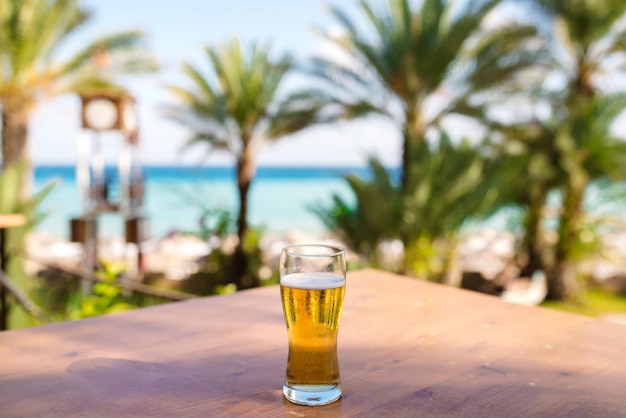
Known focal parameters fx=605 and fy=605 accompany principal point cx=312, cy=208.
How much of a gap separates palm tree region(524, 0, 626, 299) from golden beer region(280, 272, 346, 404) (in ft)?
23.8

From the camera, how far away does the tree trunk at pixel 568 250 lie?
786 centimetres

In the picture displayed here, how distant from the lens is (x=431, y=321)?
1247 mm

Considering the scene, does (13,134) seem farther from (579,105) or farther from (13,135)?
(579,105)

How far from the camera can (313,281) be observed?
35.0 inches

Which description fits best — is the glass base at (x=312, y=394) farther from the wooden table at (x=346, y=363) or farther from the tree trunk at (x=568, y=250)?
the tree trunk at (x=568, y=250)

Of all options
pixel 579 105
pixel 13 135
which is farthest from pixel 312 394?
pixel 13 135

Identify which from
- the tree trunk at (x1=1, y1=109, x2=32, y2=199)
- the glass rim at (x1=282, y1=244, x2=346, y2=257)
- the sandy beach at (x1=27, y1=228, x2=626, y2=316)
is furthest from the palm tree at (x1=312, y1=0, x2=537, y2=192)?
the glass rim at (x1=282, y1=244, x2=346, y2=257)

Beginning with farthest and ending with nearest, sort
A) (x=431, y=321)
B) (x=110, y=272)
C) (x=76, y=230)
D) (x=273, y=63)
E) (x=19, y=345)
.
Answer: (x=76, y=230)
(x=273, y=63)
(x=110, y=272)
(x=431, y=321)
(x=19, y=345)

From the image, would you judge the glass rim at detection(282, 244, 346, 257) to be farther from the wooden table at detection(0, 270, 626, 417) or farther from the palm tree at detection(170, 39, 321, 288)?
the palm tree at detection(170, 39, 321, 288)

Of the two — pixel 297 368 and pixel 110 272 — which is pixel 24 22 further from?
pixel 297 368

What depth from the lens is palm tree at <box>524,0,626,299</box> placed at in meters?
7.49

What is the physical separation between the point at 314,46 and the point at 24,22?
15.0 ft

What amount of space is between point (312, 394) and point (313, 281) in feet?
0.53

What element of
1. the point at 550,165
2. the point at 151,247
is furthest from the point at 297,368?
the point at 151,247
